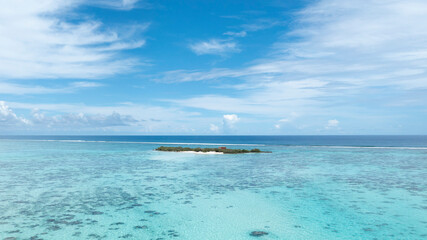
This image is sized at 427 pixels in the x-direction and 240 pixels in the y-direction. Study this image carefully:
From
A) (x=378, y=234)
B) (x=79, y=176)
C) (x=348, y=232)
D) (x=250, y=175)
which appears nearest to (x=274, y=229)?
(x=348, y=232)

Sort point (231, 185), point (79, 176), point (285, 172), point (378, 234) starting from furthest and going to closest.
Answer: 1. point (285, 172)
2. point (79, 176)
3. point (231, 185)
4. point (378, 234)

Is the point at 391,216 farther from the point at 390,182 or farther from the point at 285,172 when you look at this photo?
the point at 285,172

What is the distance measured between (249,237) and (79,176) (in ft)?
77.7

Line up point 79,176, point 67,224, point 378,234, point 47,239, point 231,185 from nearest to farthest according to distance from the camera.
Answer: point 47,239, point 378,234, point 67,224, point 231,185, point 79,176

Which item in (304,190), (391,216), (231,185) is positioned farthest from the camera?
(231,185)

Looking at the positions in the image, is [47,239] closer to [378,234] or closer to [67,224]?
[67,224]

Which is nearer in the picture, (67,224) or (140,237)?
(140,237)

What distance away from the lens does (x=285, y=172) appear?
1344 inches

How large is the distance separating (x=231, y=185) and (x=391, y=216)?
42.1 feet

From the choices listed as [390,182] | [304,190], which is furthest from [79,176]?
[390,182]

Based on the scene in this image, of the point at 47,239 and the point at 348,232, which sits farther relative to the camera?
the point at 348,232

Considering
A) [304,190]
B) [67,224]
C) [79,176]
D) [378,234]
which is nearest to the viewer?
[378,234]

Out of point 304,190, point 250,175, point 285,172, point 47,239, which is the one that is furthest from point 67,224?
point 285,172

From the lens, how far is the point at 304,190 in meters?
23.8
